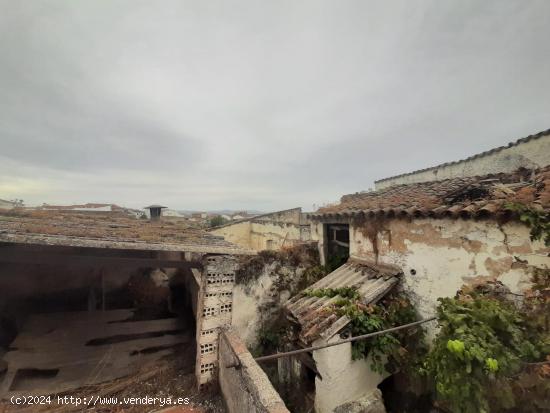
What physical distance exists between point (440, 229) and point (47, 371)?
869 centimetres

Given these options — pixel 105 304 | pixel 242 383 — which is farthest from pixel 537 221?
pixel 105 304

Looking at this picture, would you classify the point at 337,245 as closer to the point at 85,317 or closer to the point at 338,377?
the point at 338,377

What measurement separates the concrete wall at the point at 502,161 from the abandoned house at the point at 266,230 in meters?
7.12

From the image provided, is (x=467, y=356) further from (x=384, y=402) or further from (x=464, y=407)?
(x=384, y=402)

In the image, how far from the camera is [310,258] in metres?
9.10

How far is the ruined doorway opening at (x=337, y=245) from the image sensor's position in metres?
8.80

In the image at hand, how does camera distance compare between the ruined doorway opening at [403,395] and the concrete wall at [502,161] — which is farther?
the concrete wall at [502,161]

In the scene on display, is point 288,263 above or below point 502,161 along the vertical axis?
below

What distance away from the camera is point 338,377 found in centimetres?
515

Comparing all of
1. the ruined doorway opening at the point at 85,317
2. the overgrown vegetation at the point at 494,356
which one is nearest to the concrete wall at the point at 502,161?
the overgrown vegetation at the point at 494,356

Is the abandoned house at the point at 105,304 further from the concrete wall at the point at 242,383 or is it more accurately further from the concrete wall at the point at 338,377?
the concrete wall at the point at 338,377

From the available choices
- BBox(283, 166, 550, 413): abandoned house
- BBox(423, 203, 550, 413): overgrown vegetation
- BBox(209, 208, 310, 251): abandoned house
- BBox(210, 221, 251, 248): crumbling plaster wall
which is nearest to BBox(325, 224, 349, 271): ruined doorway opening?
BBox(283, 166, 550, 413): abandoned house

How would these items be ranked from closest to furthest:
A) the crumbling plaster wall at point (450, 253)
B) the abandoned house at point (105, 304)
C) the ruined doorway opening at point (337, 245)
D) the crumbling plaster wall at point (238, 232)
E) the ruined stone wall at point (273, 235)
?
the crumbling plaster wall at point (450, 253), the abandoned house at point (105, 304), the ruined doorway opening at point (337, 245), the ruined stone wall at point (273, 235), the crumbling plaster wall at point (238, 232)

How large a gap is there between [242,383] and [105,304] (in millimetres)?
7489
